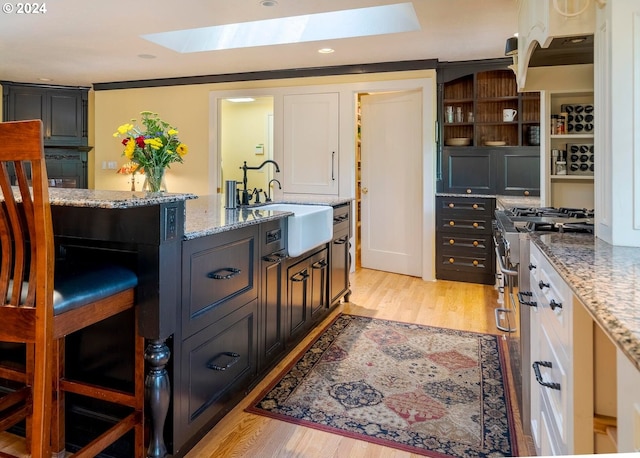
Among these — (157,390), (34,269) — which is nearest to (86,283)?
(34,269)

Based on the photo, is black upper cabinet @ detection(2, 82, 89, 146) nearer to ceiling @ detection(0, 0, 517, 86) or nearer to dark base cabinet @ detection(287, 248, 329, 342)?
ceiling @ detection(0, 0, 517, 86)

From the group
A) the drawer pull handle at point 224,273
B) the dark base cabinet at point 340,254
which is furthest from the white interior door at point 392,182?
the drawer pull handle at point 224,273

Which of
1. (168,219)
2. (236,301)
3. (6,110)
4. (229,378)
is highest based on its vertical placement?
(6,110)

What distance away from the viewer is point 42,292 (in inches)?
45.3

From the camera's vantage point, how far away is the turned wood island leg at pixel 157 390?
4.82ft

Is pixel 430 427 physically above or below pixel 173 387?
below

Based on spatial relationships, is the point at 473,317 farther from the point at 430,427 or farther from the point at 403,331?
the point at 430,427

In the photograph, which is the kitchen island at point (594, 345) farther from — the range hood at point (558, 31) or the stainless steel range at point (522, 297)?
the range hood at point (558, 31)

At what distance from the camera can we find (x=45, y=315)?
116cm

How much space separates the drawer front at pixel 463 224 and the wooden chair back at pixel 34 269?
4117 millimetres

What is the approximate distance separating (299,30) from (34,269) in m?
3.67

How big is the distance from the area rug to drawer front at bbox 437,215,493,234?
5.72ft

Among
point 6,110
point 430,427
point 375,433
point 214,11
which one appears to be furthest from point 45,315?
point 6,110

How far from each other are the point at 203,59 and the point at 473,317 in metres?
3.89
